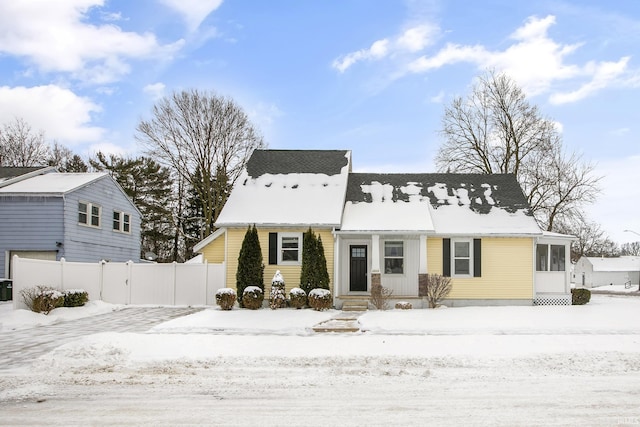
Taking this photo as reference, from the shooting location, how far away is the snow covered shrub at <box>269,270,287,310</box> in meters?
18.6

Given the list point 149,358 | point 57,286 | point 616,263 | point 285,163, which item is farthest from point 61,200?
point 616,263

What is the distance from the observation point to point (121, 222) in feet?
94.1

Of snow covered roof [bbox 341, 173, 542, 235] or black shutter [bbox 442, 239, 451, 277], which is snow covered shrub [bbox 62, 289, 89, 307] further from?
black shutter [bbox 442, 239, 451, 277]

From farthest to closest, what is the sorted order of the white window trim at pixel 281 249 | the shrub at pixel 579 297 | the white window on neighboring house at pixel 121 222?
1. the white window on neighboring house at pixel 121 222
2. the shrub at pixel 579 297
3. the white window trim at pixel 281 249

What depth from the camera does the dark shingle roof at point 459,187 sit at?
72.6 feet

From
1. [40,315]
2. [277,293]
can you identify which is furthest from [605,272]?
[40,315]

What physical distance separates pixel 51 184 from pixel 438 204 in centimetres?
1658

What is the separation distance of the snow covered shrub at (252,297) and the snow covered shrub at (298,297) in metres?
1.05

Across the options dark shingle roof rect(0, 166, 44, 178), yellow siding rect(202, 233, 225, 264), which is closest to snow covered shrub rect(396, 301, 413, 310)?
yellow siding rect(202, 233, 225, 264)

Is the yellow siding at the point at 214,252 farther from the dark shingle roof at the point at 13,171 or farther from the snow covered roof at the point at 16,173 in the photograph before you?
the dark shingle roof at the point at 13,171

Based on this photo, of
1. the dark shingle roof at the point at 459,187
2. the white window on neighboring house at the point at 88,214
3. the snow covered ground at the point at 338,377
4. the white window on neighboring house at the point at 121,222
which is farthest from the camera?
the white window on neighboring house at the point at 121,222

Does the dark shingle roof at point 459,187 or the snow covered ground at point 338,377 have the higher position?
the dark shingle roof at point 459,187

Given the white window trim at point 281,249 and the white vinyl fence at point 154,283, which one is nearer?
the white window trim at point 281,249

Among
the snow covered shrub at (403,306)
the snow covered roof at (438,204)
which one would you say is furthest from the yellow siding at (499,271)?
the snow covered shrub at (403,306)
